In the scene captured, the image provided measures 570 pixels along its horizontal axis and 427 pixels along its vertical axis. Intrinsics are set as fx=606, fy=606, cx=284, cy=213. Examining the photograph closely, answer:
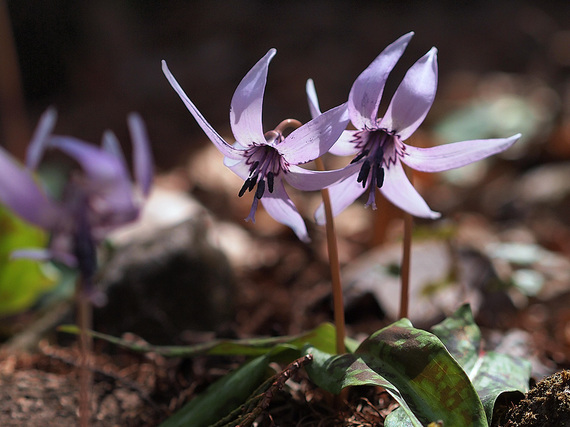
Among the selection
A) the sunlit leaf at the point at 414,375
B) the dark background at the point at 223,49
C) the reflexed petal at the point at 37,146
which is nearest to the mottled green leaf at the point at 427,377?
the sunlit leaf at the point at 414,375

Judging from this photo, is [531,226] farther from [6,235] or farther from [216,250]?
[6,235]

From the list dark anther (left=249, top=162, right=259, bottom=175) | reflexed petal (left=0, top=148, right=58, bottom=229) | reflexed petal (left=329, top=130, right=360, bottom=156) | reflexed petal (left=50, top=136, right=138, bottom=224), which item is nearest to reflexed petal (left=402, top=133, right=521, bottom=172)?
reflexed petal (left=329, top=130, right=360, bottom=156)

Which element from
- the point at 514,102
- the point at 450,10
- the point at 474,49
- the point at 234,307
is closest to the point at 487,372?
the point at 234,307

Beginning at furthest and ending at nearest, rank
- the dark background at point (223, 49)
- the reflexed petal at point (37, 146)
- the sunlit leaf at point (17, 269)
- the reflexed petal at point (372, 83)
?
the dark background at point (223, 49)
the sunlit leaf at point (17, 269)
the reflexed petal at point (37, 146)
the reflexed petal at point (372, 83)

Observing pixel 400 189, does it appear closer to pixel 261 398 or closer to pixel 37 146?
pixel 261 398

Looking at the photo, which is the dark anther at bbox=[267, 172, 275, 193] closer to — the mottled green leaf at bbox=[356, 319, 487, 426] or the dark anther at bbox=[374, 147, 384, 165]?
the dark anther at bbox=[374, 147, 384, 165]

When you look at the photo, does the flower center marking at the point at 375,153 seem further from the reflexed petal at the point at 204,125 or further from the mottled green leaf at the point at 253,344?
the mottled green leaf at the point at 253,344
